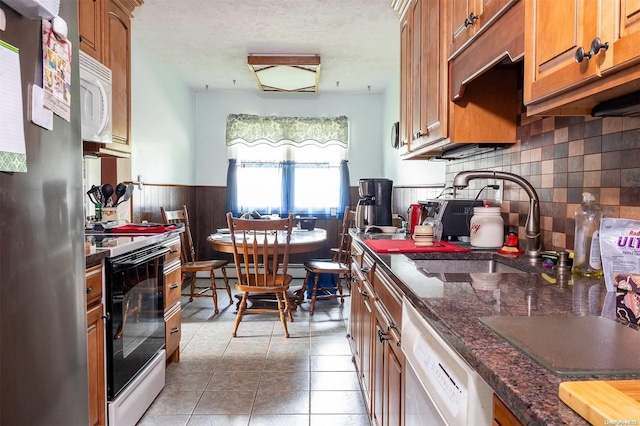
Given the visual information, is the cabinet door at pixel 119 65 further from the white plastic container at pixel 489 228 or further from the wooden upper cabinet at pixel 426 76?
the white plastic container at pixel 489 228

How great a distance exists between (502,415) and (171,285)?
2297 millimetres

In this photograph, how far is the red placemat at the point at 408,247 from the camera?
182cm

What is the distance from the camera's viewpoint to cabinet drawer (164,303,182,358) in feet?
8.18

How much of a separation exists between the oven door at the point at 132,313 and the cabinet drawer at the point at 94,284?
1.9 inches

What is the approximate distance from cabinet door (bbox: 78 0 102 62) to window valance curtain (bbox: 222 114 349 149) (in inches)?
122

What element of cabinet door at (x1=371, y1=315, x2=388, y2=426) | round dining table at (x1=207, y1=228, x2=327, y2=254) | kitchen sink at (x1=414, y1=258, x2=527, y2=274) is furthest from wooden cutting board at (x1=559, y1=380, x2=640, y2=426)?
round dining table at (x1=207, y1=228, x2=327, y2=254)

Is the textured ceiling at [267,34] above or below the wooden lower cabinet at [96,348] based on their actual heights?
above

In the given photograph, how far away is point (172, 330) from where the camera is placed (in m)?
2.59

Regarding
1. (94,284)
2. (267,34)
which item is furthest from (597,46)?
(267,34)

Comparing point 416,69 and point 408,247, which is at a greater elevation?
point 416,69

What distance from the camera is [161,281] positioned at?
2.35 meters

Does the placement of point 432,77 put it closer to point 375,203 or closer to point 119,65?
point 375,203

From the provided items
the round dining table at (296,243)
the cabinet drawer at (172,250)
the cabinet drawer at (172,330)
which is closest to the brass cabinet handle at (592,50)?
the cabinet drawer at (172,250)

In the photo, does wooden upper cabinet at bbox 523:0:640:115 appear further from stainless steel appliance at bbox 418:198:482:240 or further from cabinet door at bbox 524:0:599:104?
stainless steel appliance at bbox 418:198:482:240
